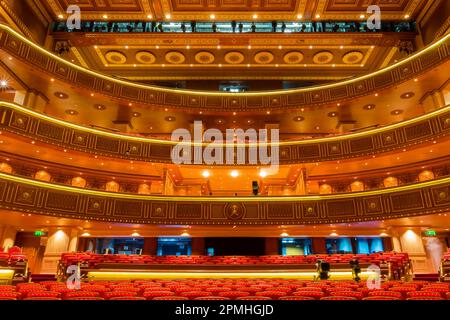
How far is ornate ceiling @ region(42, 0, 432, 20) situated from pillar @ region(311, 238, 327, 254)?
11811mm

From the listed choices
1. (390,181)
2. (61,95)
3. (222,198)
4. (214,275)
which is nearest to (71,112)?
(61,95)

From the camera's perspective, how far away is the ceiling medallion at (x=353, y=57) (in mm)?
18141

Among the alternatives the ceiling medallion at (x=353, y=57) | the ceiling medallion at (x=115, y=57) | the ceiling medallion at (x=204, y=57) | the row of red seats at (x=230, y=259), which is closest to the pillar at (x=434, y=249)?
the row of red seats at (x=230, y=259)

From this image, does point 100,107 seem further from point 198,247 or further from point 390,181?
point 390,181

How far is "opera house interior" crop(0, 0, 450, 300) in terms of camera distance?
11.1 meters

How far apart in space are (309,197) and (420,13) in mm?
12080

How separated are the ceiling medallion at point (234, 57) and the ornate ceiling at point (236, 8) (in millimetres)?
2001

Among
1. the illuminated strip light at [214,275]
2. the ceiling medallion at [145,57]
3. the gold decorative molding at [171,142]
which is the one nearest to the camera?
the illuminated strip light at [214,275]

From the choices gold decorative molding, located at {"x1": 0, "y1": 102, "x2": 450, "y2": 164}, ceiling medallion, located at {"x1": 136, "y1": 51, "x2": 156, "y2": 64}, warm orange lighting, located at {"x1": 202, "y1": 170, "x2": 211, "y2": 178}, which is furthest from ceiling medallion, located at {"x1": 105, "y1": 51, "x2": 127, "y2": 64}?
warm orange lighting, located at {"x1": 202, "y1": 170, "x2": 211, "y2": 178}

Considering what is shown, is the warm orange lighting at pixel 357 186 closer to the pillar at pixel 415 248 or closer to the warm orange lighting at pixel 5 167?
the pillar at pixel 415 248

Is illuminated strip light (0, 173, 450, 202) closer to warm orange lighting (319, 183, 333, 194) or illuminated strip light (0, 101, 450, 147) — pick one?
illuminated strip light (0, 101, 450, 147)

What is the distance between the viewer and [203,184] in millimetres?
16109

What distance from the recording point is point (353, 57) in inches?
726

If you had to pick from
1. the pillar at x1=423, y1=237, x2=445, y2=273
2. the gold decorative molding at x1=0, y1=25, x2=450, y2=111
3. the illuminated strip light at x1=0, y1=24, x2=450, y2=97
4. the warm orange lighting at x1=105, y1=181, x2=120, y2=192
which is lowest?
the pillar at x1=423, y1=237, x2=445, y2=273
